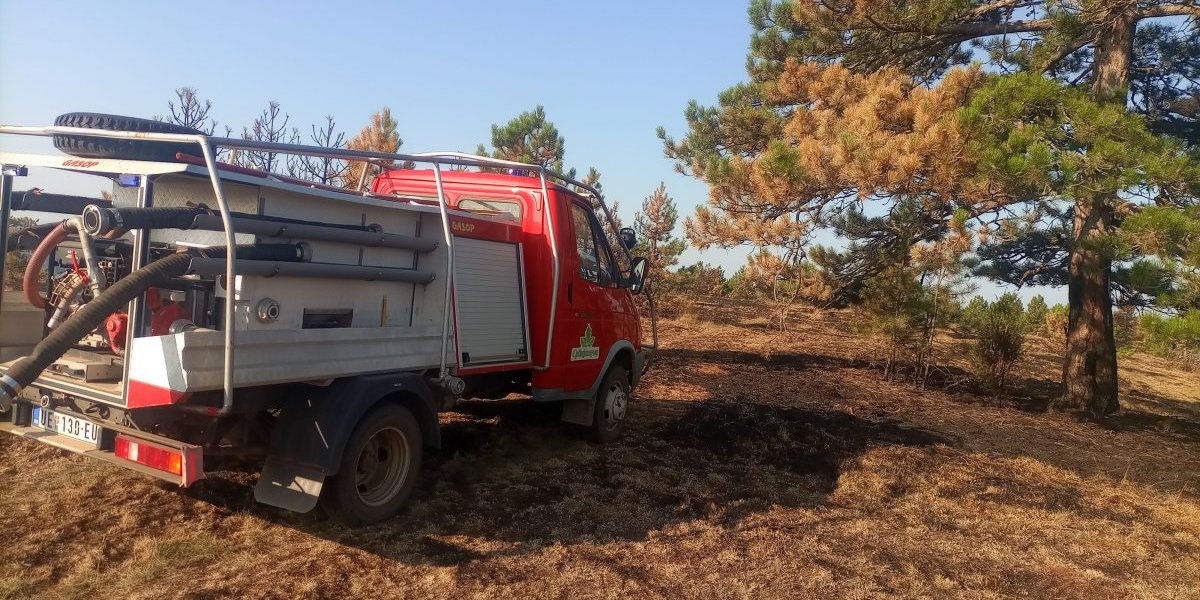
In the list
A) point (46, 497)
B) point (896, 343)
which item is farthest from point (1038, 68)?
point (46, 497)

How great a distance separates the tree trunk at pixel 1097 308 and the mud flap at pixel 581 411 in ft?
23.0

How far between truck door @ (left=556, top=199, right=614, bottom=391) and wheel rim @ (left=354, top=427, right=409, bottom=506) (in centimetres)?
189

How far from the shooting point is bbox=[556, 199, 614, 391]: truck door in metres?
6.25

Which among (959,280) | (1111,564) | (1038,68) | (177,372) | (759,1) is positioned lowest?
(1111,564)

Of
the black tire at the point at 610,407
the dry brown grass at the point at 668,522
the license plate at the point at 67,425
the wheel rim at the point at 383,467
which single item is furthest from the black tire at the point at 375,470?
the black tire at the point at 610,407

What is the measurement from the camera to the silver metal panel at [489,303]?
5164 mm

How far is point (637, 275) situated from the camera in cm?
732

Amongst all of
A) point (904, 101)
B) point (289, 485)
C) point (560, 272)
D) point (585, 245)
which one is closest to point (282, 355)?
point (289, 485)

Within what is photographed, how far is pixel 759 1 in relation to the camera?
12.2 metres

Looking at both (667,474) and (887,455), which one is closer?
(667,474)

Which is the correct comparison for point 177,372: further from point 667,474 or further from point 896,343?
point 896,343

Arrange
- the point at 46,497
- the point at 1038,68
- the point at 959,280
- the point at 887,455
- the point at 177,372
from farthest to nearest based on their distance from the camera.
Result: the point at 959,280, the point at 1038,68, the point at 887,455, the point at 46,497, the point at 177,372

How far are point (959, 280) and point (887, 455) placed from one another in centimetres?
468

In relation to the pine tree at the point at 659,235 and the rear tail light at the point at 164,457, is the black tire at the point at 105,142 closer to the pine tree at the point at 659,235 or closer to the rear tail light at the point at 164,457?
the rear tail light at the point at 164,457
